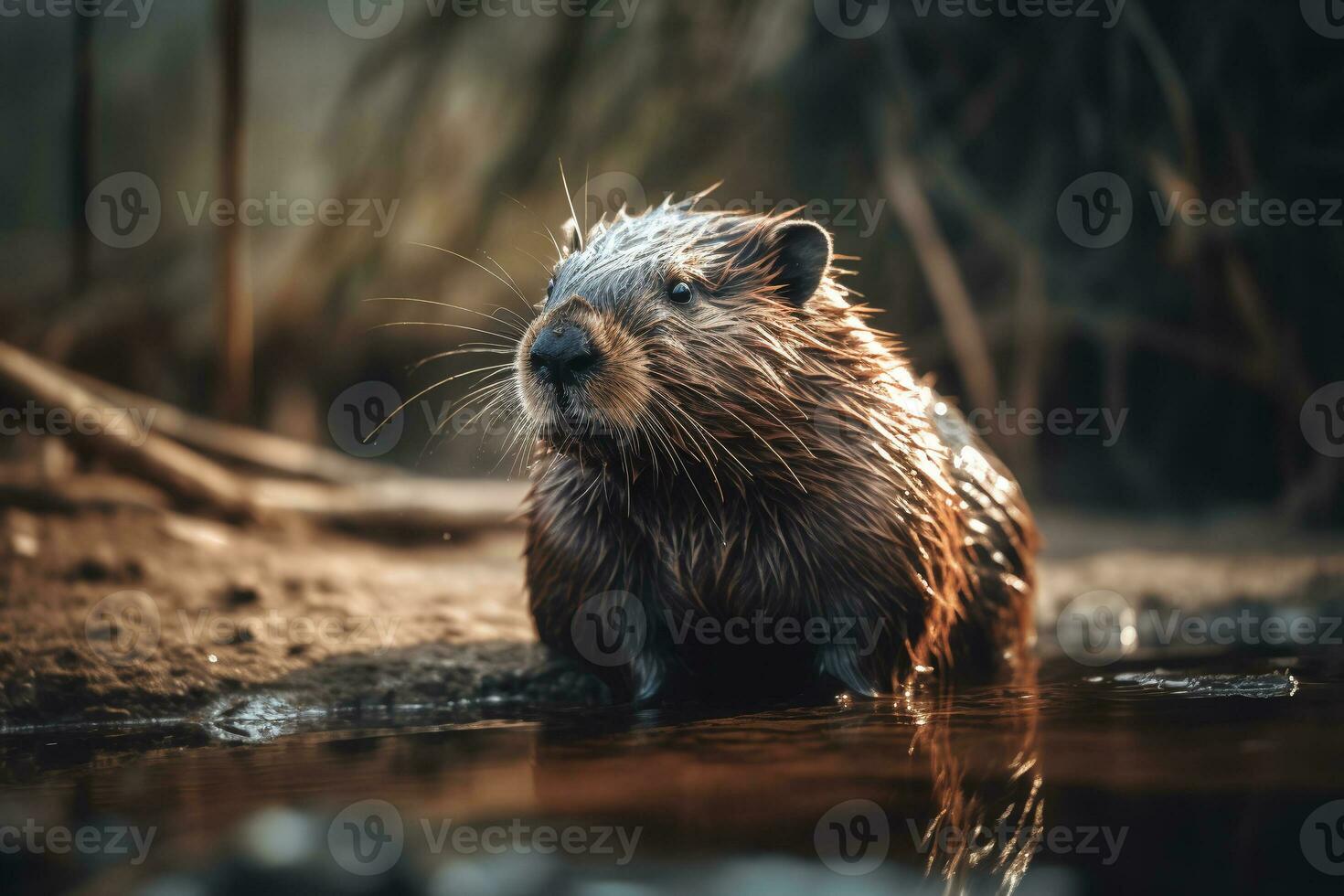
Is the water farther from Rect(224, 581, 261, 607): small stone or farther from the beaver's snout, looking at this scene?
Rect(224, 581, 261, 607): small stone

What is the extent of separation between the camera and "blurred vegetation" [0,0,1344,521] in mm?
8148

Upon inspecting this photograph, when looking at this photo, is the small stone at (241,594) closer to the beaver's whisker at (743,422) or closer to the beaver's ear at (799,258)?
the beaver's whisker at (743,422)

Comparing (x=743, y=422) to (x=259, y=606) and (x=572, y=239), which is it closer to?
(x=572, y=239)

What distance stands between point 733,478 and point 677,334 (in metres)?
0.44

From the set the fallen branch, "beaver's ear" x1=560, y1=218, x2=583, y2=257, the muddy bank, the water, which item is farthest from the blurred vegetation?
the water

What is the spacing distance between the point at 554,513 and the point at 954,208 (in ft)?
20.8

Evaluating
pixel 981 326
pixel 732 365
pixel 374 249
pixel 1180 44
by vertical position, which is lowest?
pixel 732 365

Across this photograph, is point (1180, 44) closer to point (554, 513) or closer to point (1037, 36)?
point (1037, 36)

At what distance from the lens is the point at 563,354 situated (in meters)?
3.15

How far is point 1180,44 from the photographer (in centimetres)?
830

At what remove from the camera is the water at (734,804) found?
75.7 inches

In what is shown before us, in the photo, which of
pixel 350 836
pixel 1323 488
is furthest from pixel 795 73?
pixel 350 836

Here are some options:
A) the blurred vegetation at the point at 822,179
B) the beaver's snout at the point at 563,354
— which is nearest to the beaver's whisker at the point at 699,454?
the beaver's snout at the point at 563,354

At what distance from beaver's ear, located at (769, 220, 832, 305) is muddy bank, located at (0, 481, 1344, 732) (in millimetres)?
1416
